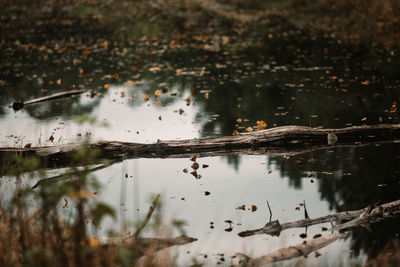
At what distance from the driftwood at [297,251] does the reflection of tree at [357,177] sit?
0.23m

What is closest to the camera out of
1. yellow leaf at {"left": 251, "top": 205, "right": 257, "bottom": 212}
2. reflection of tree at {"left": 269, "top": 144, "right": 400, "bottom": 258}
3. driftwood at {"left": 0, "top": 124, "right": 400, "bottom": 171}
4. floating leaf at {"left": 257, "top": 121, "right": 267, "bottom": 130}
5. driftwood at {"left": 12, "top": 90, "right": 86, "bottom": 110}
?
reflection of tree at {"left": 269, "top": 144, "right": 400, "bottom": 258}

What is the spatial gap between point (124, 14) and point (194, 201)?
25314mm

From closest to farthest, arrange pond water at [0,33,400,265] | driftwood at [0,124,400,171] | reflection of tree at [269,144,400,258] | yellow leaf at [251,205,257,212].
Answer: reflection of tree at [269,144,400,258] < pond water at [0,33,400,265] < yellow leaf at [251,205,257,212] < driftwood at [0,124,400,171]

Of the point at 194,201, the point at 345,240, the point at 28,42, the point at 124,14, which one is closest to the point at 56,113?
the point at 194,201

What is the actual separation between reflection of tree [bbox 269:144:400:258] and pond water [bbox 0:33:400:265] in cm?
1

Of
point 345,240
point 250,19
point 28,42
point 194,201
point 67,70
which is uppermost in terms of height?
point 250,19

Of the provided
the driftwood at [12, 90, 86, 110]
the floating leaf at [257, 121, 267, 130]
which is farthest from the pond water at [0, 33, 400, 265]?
the floating leaf at [257, 121, 267, 130]

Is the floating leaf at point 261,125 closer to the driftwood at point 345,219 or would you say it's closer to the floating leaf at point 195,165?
the floating leaf at point 195,165

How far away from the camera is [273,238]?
6.08m

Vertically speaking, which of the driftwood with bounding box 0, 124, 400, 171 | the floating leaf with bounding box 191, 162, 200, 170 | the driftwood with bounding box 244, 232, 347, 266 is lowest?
the driftwood with bounding box 244, 232, 347, 266

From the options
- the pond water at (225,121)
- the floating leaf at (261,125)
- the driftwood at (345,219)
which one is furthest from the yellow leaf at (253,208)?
the floating leaf at (261,125)

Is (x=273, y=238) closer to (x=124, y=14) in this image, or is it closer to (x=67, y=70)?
(x=67, y=70)

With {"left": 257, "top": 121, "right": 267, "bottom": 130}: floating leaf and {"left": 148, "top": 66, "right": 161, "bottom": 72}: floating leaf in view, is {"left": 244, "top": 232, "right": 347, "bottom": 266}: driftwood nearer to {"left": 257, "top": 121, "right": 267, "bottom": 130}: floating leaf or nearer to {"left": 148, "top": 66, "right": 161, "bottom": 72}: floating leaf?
{"left": 257, "top": 121, "right": 267, "bottom": 130}: floating leaf

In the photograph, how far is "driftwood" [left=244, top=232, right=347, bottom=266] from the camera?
17.6 feet
